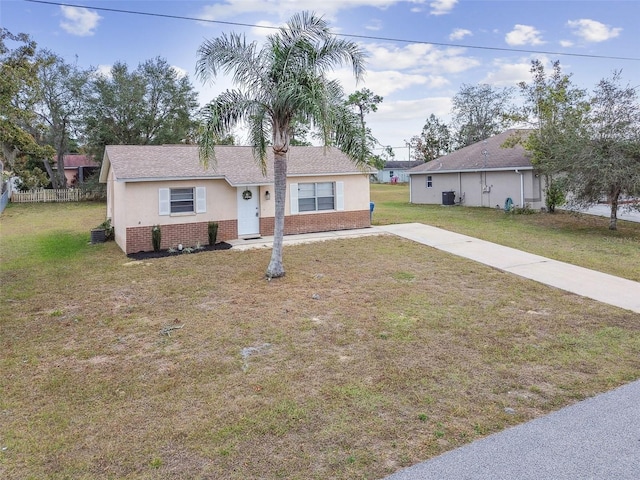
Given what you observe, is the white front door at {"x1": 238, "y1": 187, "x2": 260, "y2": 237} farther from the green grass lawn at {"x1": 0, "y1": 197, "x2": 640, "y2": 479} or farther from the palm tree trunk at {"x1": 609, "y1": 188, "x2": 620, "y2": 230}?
the palm tree trunk at {"x1": 609, "y1": 188, "x2": 620, "y2": 230}

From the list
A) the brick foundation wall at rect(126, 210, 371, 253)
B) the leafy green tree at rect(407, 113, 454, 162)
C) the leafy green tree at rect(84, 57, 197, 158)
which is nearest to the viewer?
the brick foundation wall at rect(126, 210, 371, 253)

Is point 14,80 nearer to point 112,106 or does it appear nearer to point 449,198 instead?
point 449,198

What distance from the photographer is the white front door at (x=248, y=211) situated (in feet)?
49.4

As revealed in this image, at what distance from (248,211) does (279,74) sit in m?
6.92

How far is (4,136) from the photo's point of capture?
1038 cm

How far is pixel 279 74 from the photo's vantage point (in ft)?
29.8

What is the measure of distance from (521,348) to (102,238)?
14.3m

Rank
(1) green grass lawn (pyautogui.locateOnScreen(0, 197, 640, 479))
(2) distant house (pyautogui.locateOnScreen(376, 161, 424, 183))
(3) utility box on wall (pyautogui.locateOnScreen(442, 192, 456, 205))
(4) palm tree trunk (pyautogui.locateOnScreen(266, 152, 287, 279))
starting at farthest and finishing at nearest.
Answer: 1. (2) distant house (pyautogui.locateOnScreen(376, 161, 424, 183))
2. (3) utility box on wall (pyautogui.locateOnScreen(442, 192, 456, 205))
3. (4) palm tree trunk (pyautogui.locateOnScreen(266, 152, 287, 279))
4. (1) green grass lawn (pyautogui.locateOnScreen(0, 197, 640, 479))

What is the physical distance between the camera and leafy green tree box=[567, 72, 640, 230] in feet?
50.3

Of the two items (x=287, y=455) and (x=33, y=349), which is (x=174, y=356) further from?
(x=287, y=455)

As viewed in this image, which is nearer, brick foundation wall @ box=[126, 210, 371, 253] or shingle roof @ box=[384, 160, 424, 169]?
brick foundation wall @ box=[126, 210, 371, 253]

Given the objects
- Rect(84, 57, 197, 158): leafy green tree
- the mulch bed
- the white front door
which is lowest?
the mulch bed

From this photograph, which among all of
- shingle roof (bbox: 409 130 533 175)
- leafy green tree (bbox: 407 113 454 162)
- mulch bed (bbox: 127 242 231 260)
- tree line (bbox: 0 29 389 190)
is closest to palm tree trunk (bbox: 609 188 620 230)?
shingle roof (bbox: 409 130 533 175)

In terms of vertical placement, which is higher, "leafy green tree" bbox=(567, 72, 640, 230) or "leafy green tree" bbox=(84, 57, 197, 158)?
"leafy green tree" bbox=(84, 57, 197, 158)
